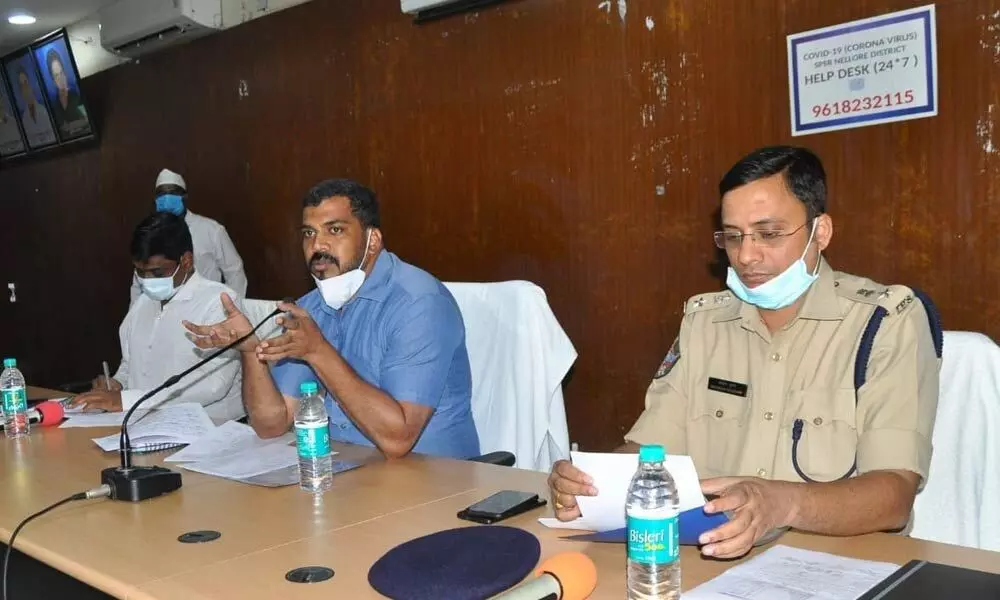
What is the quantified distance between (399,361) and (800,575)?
46.6 inches

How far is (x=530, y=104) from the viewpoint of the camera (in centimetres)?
329

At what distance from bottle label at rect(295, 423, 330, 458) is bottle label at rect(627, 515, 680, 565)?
82 cm

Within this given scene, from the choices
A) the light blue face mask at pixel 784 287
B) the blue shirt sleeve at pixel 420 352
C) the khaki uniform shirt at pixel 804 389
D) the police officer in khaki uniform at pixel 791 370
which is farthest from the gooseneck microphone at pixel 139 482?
the light blue face mask at pixel 784 287

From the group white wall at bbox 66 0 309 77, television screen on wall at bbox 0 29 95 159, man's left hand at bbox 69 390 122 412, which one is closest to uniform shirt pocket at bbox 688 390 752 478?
man's left hand at bbox 69 390 122 412

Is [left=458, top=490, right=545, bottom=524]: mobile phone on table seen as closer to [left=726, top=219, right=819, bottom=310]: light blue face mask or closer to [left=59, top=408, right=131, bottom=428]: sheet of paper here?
[left=726, top=219, right=819, bottom=310]: light blue face mask

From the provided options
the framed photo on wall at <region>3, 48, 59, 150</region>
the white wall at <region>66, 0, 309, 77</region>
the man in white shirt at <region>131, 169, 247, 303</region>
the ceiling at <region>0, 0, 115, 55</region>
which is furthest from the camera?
the framed photo on wall at <region>3, 48, 59, 150</region>

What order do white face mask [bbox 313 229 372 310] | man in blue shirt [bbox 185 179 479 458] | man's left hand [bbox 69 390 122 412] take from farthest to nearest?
man's left hand [bbox 69 390 122 412] < white face mask [bbox 313 229 372 310] < man in blue shirt [bbox 185 179 479 458]

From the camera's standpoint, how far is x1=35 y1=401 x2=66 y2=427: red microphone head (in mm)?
2541

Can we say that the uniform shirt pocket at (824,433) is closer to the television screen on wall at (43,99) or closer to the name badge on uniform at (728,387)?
A: the name badge on uniform at (728,387)

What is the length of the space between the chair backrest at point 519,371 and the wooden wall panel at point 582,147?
2.23 feet

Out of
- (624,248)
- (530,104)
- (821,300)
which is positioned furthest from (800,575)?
(530,104)

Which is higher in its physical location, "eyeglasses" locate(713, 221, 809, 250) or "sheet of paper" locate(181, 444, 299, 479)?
"eyeglasses" locate(713, 221, 809, 250)

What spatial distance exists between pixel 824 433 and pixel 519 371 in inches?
39.4

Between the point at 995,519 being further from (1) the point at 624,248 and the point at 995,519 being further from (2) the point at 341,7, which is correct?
(2) the point at 341,7
